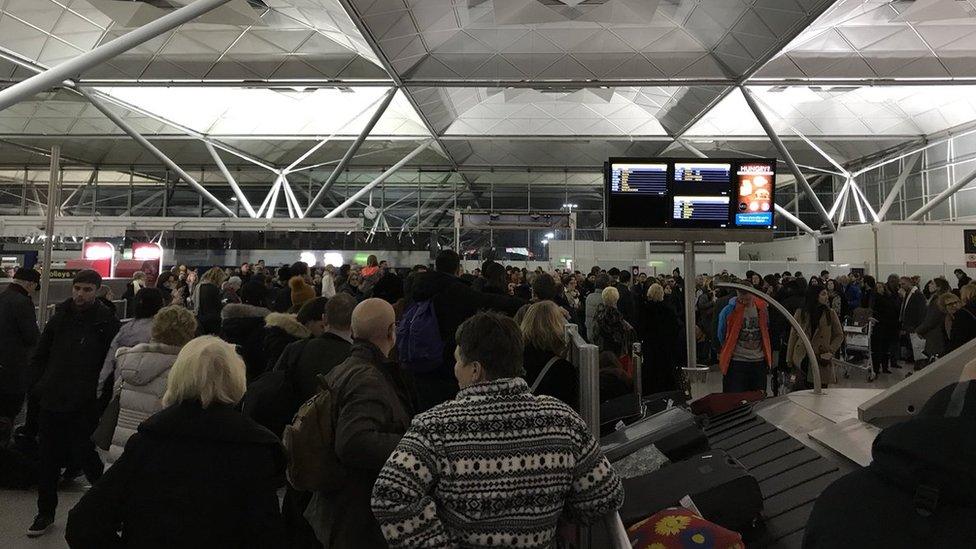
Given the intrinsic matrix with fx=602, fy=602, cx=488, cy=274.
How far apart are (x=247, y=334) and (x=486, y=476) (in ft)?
13.5

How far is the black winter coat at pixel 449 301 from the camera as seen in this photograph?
4887 millimetres

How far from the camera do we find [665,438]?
3.56 m

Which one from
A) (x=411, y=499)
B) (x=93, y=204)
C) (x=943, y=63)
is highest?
(x=943, y=63)

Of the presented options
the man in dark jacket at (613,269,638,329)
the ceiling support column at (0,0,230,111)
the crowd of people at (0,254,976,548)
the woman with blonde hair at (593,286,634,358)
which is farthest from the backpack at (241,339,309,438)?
the ceiling support column at (0,0,230,111)

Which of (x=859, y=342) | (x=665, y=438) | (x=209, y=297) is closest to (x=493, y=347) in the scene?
(x=665, y=438)

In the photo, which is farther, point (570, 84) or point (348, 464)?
point (570, 84)

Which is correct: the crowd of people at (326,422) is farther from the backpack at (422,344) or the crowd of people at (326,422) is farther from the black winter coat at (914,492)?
the black winter coat at (914,492)

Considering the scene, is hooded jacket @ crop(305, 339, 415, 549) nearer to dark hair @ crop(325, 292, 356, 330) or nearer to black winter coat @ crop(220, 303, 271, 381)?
dark hair @ crop(325, 292, 356, 330)

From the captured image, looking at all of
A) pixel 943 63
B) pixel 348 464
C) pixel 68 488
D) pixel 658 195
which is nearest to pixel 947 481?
pixel 348 464

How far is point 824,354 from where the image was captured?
827cm

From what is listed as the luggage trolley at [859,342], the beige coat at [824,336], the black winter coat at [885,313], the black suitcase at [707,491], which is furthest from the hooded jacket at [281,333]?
the black winter coat at [885,313]

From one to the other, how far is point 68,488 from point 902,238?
27.8m

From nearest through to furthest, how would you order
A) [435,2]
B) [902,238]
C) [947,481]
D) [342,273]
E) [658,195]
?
[947,481], [658,195], [342,273], [435,2], [902,238]

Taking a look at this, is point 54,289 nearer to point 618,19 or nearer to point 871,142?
point 618,19
